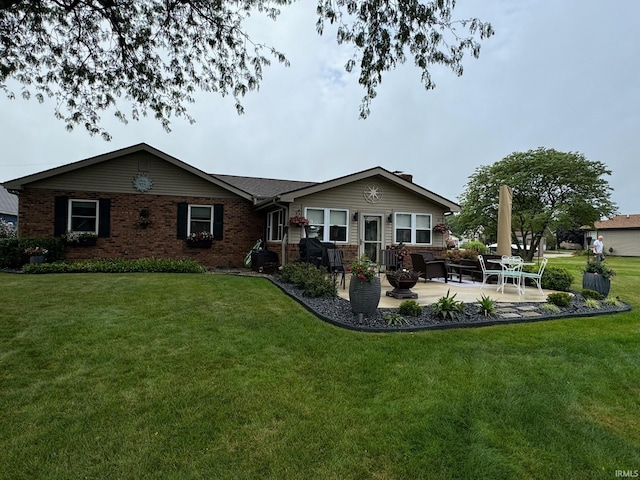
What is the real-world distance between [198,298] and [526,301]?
6.29m

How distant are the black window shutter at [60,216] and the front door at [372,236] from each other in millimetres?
9782

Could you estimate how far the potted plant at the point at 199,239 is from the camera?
12.2 metres

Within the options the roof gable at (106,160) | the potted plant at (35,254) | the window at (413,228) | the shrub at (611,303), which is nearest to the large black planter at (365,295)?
the shrub at (611,303)

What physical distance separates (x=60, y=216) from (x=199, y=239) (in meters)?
4.29

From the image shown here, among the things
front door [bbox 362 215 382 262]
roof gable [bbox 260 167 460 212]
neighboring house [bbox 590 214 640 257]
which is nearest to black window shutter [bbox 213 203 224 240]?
roof gable [bbox 260 167 460 212]

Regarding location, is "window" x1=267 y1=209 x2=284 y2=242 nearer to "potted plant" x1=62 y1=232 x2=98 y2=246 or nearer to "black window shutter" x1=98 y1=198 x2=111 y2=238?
"black window shutter" x1=98 y1=198 x2=111 y2=238

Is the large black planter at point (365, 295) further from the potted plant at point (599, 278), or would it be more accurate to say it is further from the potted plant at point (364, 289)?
the potted plant at point (599, 278)

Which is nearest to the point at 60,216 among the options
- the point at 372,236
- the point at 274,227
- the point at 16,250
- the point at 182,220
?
the point at 16,250

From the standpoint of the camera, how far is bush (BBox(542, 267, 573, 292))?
841cm

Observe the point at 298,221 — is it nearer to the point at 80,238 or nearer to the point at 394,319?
the point at 394,319

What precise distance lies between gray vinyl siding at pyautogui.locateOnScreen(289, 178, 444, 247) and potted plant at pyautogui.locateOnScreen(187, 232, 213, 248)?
10.8 ft

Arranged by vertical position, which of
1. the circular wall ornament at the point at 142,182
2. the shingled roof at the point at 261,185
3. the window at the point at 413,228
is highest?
the shingled roof at the point at 261,185

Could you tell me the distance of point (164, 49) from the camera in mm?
6395

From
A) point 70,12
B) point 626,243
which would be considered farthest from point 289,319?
point 626,243
